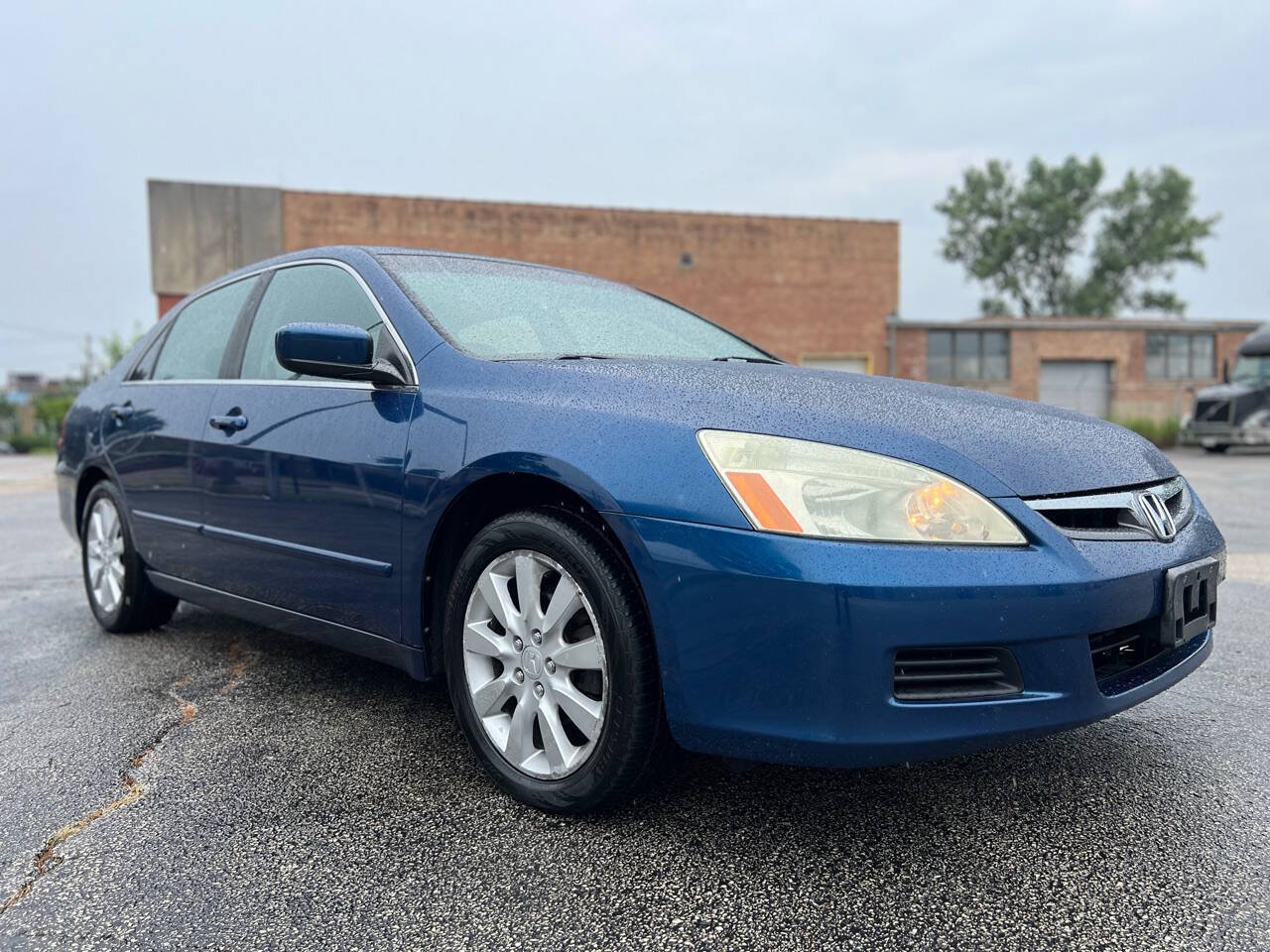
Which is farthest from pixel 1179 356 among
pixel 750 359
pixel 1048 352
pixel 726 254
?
pixel 750 359

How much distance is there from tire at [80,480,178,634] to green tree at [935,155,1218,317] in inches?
2015

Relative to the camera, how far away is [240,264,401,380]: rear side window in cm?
296

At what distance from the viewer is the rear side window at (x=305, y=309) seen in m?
2.96

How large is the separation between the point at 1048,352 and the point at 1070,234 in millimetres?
18683

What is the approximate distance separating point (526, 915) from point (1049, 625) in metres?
1.17

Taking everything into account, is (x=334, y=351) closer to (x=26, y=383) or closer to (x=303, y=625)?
(x=303, y=625)

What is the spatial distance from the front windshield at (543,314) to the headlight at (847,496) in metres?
0.92

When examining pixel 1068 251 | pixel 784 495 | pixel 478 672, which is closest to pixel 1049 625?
pixel 784 495

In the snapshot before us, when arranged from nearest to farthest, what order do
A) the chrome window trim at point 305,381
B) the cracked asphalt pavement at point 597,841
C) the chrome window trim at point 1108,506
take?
the cracked asphalt pavement at point 597,841 → the chrome window trim at point 1108,506 → the chrome window trim at point 305,381

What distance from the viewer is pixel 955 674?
6.40ft

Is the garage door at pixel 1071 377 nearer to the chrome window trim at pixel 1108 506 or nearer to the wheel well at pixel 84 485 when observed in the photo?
the wheel well at pixel 84 485

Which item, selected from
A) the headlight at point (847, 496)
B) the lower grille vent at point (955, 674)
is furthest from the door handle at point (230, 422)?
the lower grille vent at point (955, 674)

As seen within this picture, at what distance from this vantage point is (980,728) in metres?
1.94

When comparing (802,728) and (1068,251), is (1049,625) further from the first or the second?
(1068,251)
